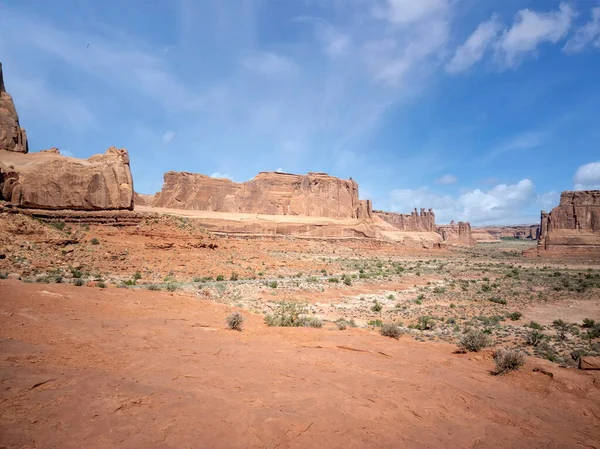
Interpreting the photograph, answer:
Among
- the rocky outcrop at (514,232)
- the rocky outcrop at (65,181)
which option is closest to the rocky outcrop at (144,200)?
the rocky outcrop at (65,181)

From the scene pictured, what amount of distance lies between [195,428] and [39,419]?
5.06 ft

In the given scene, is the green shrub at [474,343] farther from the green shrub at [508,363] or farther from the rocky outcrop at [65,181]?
the rocky outcrop at [65,181]

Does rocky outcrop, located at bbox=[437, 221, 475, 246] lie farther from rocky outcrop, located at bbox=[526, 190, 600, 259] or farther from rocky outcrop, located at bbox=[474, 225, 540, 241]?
rocky outcrop, located at bbox=[474, 225, 540, 241]

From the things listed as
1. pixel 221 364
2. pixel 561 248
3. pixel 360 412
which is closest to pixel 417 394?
pixel 360 412

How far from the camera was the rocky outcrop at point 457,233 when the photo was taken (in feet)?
392

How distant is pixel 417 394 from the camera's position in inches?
215

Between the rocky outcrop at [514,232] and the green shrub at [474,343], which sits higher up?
the rocky outcrop at [514,232]

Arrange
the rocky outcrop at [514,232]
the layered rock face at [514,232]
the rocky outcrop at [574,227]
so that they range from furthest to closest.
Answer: the layered rock face at [514,232] → the rocky outcrop at [514,232] → the rocky outcrop at [574,227]

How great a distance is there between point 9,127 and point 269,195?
58.3m

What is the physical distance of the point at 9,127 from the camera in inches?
997

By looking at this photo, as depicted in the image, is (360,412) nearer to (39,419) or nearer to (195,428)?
(195,428)

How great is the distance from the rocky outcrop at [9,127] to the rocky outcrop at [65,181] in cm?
98

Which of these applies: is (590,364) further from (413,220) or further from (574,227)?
(413,220)

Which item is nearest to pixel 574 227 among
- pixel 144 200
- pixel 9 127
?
pixel 9 127
